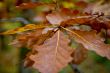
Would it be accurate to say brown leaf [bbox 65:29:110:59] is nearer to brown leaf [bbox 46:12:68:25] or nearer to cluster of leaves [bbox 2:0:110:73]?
cluster of leaves [bbox 2:0:110:73]

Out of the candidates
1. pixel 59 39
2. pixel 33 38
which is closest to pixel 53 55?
pixel 59 39

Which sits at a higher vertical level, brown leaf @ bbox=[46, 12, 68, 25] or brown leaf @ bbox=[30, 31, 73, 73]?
brown leaf @ bbox=[46, 12, 68, 25]

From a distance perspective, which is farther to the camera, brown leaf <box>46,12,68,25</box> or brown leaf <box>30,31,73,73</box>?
brown leaf <box>46,12,68,25</box>

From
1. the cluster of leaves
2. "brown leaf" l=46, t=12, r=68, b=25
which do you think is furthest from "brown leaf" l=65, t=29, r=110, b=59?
"brown leaf" l=46, t=12, r=68, b=25

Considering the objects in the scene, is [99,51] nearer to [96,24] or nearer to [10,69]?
[96,24]

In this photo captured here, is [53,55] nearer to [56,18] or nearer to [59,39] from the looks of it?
[59,39]

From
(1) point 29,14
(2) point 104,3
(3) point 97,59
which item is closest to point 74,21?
(2) point 104,3

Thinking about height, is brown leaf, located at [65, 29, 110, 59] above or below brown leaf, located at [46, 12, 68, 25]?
below

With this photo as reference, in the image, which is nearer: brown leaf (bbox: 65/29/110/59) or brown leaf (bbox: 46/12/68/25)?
brown leaf (bbox: 65/29/110/59)
